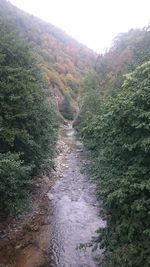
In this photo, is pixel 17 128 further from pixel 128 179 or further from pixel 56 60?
pixel 56 60

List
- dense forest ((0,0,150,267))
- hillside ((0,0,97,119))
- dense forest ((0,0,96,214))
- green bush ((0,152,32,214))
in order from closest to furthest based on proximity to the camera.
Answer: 1. dense forest ((0,0,150,267))
2. green bush ((0,152,32,214))
3. dense forest ((0,0,96,214))
4. hillside ((0,0,97,119))

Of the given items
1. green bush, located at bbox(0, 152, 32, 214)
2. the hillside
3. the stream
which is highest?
the hillside

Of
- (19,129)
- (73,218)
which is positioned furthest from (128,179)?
(73,218)

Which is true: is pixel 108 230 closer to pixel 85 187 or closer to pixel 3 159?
pixel 3 159

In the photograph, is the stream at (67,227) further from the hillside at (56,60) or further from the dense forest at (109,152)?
the hillside at (56,60)

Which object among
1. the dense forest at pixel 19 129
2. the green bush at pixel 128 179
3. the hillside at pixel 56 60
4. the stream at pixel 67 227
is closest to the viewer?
the green bush at pixel 128 179

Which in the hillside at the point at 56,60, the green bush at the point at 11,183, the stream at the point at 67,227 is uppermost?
the hillside at the point at 56,60

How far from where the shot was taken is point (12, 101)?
19.5 metres

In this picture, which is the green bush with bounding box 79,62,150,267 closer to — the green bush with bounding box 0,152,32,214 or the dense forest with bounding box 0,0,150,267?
the dense forest with bounding box 0,0,150,267

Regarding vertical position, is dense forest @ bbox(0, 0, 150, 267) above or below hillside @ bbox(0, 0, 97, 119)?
below

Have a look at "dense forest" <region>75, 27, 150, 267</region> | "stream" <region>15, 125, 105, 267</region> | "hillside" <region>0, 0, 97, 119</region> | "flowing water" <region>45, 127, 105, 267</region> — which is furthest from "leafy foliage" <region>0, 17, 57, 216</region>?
"hillside" <region>0, 0, 97, 119</region>

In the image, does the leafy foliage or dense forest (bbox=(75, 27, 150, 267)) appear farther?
the leafy foliage

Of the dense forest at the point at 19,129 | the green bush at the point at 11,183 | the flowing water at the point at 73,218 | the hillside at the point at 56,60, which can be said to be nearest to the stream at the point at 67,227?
the flowing water at the point at 73,218

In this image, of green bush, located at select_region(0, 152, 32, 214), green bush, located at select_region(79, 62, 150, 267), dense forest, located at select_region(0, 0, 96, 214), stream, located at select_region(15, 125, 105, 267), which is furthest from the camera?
dense forest, located at select_region(0, 0, 96, 214)
